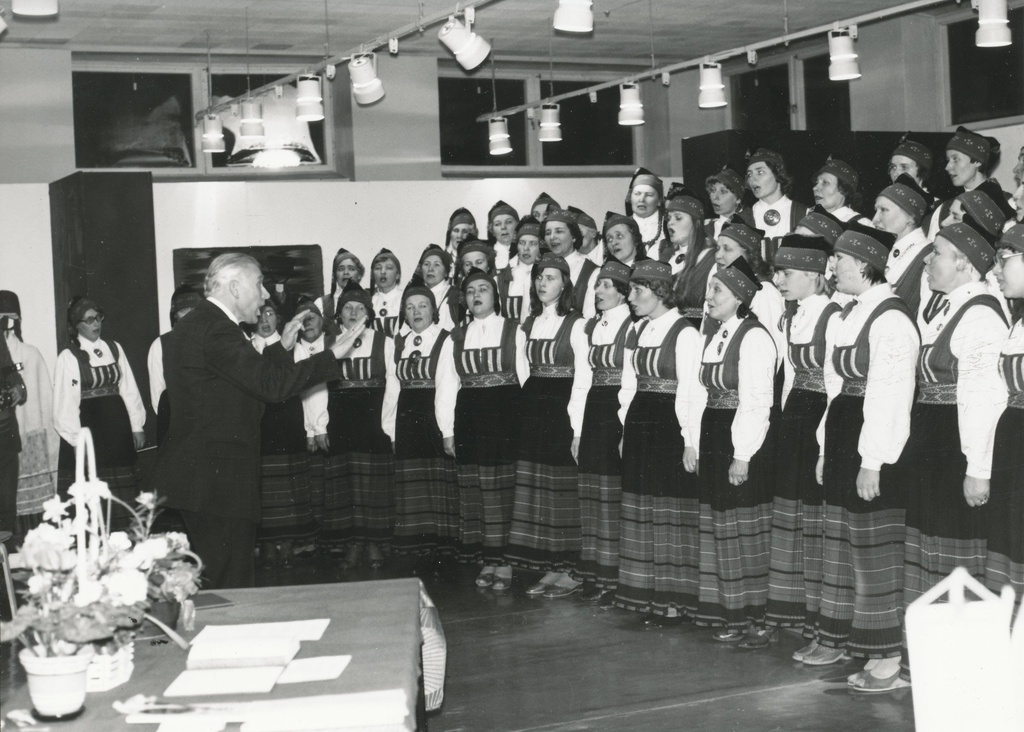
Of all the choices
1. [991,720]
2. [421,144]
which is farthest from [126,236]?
[991,720]

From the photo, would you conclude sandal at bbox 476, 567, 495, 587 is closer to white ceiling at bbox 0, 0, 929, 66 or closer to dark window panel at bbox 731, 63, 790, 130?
white ceiling at bbox 0, 0, 929, 66

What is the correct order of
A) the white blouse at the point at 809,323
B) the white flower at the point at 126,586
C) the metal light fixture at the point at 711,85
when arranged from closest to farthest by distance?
the white flower at the point at 126,586
the white blouse at the point at 809,323
the metal light fixture at the point at 711,85

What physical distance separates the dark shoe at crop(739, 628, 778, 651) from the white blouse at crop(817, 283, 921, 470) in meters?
1.05

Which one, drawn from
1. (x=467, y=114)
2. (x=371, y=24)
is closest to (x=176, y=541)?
(x=371, y=24)

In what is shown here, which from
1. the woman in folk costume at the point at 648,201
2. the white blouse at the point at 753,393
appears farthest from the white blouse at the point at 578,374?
the white blouse at the point at 753,393

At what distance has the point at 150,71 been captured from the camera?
32.8 ft

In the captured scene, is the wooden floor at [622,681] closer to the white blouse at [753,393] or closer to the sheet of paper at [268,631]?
the white blouse at [753,393]

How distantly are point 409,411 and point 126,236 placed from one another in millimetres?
2608

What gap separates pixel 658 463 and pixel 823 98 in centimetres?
601

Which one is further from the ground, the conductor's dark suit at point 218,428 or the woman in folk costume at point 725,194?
the woman in folk costume at point 725,194

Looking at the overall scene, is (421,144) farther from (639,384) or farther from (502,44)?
(639,384)

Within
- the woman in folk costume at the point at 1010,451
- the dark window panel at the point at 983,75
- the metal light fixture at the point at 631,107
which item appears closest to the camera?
the woman in folk costume at the point at 1010,451

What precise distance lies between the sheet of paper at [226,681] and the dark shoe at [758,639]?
2.99 meters

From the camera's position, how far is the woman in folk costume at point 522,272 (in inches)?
265
